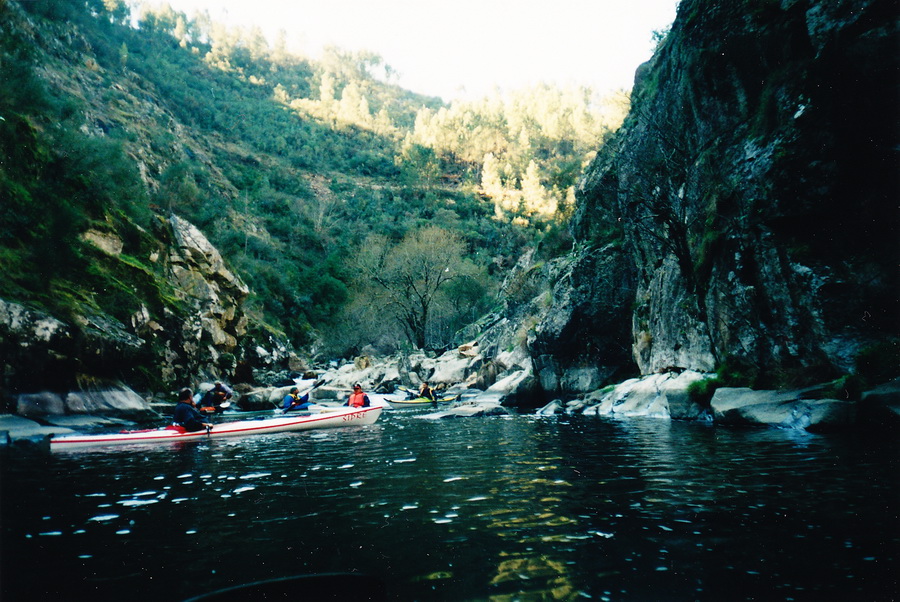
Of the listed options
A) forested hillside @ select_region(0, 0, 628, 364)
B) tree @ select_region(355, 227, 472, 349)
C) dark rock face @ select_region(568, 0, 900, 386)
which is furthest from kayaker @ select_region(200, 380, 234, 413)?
tree @ select_region(355, 227, 472, 349)

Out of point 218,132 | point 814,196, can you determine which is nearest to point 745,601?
point 814,196

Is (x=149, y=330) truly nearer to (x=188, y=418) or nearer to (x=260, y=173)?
(x=188, y=418)

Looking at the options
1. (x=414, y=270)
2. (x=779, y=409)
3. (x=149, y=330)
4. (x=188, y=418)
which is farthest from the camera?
(x=414, y=270)

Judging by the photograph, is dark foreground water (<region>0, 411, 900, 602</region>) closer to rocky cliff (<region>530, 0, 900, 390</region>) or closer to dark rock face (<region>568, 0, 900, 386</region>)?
rocky cliff (<region>530, 0, 900, 390</region>)

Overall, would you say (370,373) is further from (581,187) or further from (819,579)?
(819,579)

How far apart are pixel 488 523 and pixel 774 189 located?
35.9ft

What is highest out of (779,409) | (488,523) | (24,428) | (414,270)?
→ (414,270)

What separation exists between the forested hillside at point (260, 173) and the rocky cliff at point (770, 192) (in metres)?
13.7

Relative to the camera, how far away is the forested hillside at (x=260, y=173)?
20875mm

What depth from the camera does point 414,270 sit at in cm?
4106

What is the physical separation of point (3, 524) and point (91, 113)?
60.1 meters

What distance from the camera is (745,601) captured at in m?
3.07

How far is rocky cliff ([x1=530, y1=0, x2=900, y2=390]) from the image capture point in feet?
33.1

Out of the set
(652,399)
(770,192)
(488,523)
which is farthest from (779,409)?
(488,523)
